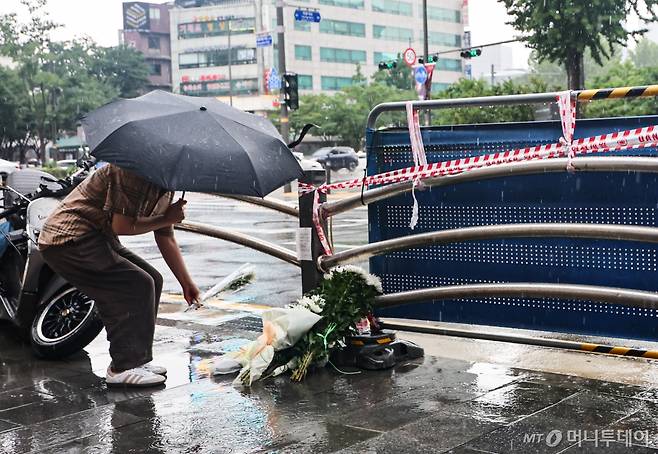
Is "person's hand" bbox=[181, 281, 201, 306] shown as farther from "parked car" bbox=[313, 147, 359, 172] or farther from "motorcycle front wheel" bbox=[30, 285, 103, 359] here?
"parked car" bbox=[313, 147, 359, 172]

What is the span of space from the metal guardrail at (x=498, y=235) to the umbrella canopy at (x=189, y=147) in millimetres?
1053

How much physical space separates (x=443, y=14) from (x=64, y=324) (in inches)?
4881

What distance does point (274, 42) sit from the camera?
107m

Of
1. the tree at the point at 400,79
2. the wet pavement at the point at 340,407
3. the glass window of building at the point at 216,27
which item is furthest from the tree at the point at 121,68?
the wet pavement at the point at 340,407

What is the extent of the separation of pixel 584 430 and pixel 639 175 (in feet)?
5.47

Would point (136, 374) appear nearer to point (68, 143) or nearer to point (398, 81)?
point (398, 81)

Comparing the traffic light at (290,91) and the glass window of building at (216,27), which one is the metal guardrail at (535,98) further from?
the glass window of building at (216,27)

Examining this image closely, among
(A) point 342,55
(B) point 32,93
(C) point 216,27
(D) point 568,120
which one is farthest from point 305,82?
(D) point 568,120

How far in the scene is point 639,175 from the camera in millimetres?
5480

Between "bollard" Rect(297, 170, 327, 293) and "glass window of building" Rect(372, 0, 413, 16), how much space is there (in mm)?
113769

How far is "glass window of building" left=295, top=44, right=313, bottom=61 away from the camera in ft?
356

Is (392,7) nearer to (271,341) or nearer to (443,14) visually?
(443,14)

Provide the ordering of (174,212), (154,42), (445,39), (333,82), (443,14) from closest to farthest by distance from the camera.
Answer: (174,212)
(333,82)
(443,14)
(445,39)
(154,42)

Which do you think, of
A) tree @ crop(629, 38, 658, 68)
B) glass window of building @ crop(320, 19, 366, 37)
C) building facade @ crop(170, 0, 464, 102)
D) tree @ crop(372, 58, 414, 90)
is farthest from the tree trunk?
tree @ crop(629, 38, 658, 68)
